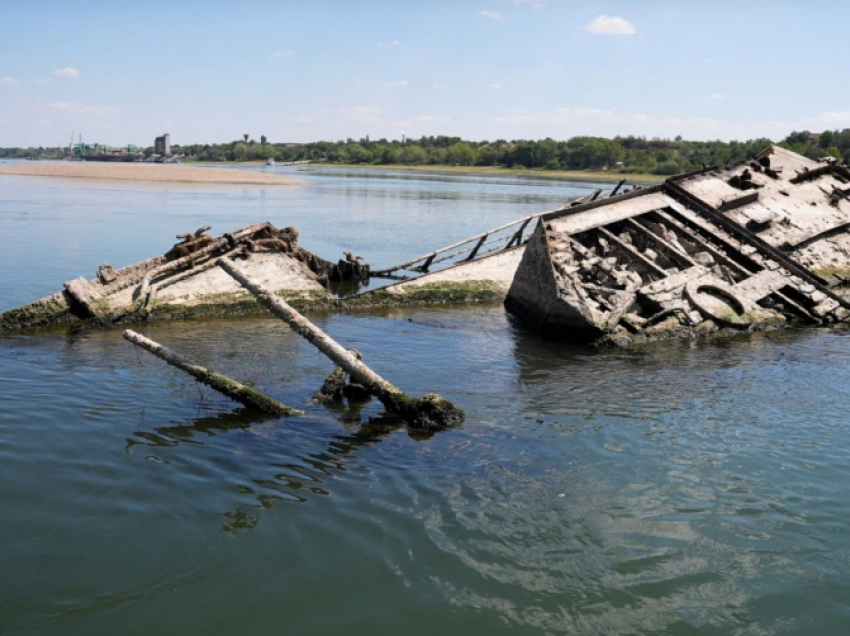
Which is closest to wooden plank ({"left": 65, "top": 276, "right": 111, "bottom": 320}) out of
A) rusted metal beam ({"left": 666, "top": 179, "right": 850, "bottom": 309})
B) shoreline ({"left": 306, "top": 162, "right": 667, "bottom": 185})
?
rusted metal beam ({"left": 666, "top": 179, "right": 850, "bottom": 309})

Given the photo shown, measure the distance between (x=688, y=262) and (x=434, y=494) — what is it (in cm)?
933

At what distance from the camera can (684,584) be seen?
20.2 feet

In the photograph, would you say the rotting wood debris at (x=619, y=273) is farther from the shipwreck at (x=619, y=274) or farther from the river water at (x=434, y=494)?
the river water at (x=434, y=494)

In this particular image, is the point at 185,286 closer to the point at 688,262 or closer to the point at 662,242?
the point at 662,242

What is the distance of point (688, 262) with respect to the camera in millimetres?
15031

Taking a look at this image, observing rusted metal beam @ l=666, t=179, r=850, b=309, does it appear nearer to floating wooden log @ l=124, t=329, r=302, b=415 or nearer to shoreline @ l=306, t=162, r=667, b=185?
floating wooden log @ l=124, t=329, r=302, b=415

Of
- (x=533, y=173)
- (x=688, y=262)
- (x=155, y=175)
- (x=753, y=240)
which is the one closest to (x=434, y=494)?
(x=688, y=262)

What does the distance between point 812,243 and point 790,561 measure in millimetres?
13095

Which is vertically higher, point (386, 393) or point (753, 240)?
point (753, 240)

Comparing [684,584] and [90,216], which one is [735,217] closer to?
[684,584]

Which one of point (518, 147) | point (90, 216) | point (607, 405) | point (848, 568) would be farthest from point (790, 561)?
point (518, 147)

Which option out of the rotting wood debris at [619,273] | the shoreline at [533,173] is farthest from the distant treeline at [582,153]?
the rotting wood debris at [619,273]

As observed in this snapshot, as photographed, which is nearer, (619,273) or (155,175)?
(619,273)

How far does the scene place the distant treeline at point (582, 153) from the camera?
95.5 metres
